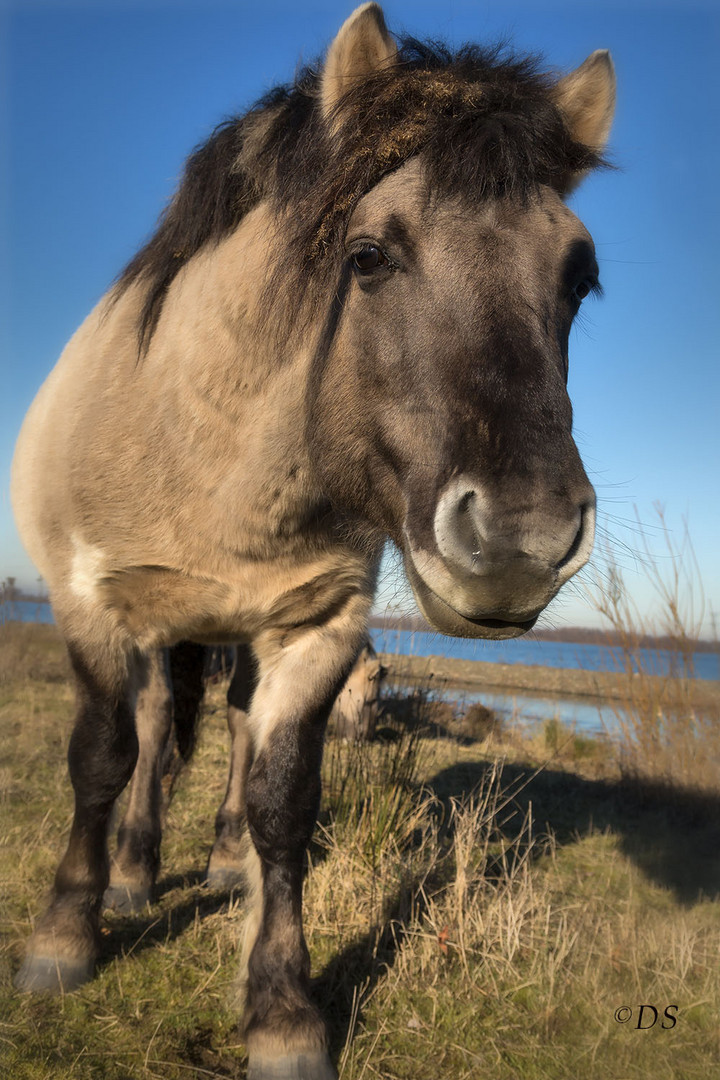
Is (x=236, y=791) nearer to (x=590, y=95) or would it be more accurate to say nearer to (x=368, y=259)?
(x=368, y=259)

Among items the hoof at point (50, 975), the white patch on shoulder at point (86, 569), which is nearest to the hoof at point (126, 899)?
the hoof at point (50, 975)

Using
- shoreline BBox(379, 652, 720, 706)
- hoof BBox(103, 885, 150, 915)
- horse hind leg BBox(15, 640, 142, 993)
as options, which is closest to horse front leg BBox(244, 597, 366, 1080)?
horse hind leg BBox(15, 640, 142, 993)

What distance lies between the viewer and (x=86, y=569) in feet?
11.0

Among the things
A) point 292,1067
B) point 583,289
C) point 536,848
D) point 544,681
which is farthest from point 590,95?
point 544,681

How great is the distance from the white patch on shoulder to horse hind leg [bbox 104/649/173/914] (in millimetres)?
1162

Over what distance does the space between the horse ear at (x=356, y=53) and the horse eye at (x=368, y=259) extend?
1.86ft

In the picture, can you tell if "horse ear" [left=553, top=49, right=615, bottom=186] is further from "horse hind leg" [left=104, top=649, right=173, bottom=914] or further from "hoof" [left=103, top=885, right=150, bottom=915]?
"hoof" [left=103, top=885, right=150, bottom=915]

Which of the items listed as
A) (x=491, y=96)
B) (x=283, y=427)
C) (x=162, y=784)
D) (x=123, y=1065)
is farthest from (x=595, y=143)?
(x=162, y=784)

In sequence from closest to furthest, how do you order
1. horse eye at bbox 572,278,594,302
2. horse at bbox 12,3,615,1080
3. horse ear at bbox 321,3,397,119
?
horse at bbox 12,3,615,1080
horse ear at bbox 321,3,397,119
horse eye at bbox 572,278,594,302

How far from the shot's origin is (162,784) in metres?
4.73

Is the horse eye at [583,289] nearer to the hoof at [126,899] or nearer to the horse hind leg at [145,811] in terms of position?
the horse hind leg at [145,811]

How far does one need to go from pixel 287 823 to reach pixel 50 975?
1070 millimetres

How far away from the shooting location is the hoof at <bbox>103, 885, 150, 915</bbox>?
13.1ft

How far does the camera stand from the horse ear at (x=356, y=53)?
260 cm
